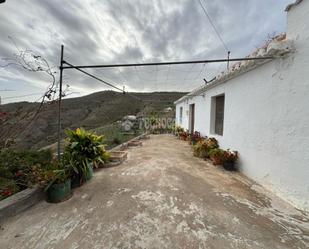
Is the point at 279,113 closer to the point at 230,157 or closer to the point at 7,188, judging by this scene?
the point at 230,157

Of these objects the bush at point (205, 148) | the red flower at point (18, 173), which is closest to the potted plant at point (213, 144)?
the bush at point (205, 148)

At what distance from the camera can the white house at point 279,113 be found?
2.47 metres

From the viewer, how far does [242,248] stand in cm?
168

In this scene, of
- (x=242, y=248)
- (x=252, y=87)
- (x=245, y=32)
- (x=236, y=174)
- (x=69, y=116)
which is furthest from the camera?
(x=69, y=116)

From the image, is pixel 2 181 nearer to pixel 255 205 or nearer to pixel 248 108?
pixel 255 205

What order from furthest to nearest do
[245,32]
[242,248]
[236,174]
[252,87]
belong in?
[245,32], [236,174], [252,87], [242,248]

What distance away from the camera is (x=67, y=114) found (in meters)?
15.7

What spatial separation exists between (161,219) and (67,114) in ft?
54.1

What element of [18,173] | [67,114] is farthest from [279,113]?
[67,114]

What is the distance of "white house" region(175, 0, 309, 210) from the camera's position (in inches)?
97.3

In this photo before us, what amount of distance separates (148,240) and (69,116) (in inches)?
661

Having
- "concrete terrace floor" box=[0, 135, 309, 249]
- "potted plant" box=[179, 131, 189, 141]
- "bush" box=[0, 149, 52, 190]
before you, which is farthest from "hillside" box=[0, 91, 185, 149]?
"potted plant" box=[179, 131, 189, 141]

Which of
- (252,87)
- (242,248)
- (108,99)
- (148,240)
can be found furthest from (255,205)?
(108,99)

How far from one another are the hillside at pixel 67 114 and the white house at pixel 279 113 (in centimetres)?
423
